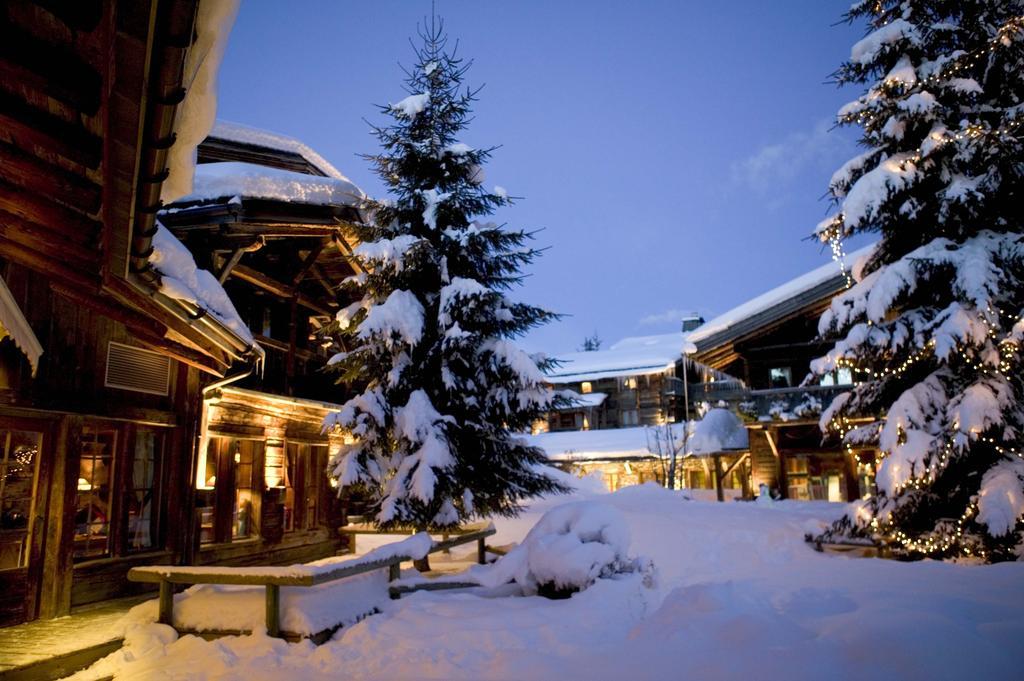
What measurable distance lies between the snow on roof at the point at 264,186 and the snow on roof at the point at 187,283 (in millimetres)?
3092

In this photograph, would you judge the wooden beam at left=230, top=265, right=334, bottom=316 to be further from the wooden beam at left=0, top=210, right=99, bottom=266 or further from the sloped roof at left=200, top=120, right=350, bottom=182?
the wooden beam at left=0, top=210, right=99, bottom=266

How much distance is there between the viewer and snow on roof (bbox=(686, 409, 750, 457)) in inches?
963

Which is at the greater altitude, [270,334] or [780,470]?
[270,334]

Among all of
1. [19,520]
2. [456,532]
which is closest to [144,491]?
[19,520]

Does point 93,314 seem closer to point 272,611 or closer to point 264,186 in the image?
point 264,186

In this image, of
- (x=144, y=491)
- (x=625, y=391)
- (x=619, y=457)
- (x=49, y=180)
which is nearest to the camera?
(x=49, y=180)

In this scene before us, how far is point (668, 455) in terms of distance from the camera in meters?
32.3

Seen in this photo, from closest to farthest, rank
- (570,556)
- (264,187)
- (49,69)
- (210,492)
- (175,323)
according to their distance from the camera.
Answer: (49,69), (570,556), (175,323), (210,492), (264,187)

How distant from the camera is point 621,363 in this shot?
1692 inches

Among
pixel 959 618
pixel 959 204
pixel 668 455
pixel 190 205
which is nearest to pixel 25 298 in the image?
pixel 190 205

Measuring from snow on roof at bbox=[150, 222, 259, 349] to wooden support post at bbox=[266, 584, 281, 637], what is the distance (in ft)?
11.2

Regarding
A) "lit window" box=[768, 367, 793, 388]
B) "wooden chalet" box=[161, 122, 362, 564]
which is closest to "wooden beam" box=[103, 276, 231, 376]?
"wooden chalet" box=[161, 122, 362, 564]

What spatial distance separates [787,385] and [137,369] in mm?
20923

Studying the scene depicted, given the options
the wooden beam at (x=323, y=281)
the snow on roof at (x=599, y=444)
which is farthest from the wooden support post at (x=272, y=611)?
the snow on roof at (x=599, y=444)
